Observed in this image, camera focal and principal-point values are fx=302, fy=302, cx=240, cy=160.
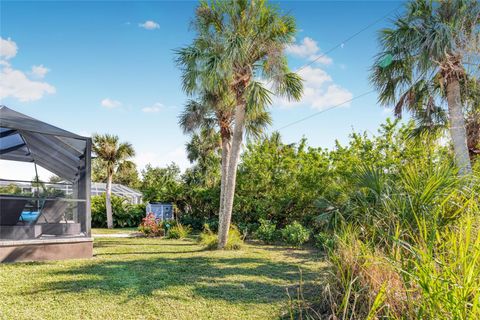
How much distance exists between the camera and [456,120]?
756cm

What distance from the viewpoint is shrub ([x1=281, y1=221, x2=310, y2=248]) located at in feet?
33.8

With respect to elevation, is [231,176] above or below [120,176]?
below

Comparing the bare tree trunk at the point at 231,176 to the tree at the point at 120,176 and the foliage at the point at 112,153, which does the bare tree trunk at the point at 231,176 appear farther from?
the tree at the point at 120,176

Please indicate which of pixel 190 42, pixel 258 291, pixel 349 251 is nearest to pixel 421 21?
pixel 190 42

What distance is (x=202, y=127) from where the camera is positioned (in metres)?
13.0

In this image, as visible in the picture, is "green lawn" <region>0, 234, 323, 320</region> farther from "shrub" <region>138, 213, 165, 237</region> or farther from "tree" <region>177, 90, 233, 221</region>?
"shrub" <region>138, 213, 165, 237</region>

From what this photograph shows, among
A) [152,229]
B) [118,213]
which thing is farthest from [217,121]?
[118,213]

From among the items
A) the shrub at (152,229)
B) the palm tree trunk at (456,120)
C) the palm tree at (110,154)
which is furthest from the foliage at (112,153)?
the palm tree trunk at (456,120)

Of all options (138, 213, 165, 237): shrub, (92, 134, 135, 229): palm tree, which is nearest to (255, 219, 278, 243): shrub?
(138, 213, 165, 237): shrub

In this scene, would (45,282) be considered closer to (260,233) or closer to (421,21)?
(260,233)

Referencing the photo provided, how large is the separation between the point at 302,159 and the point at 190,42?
6.42 m

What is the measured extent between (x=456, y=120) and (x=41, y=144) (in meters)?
11.1

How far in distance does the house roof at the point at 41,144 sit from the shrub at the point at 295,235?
271 inches

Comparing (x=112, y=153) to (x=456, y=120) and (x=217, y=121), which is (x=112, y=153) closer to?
(x=217, y=121)
